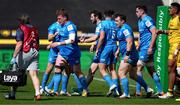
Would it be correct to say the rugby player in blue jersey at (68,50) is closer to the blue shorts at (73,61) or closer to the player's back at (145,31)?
the blue shorts at (73,61)

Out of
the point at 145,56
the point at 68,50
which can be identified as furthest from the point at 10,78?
the point at 145,56

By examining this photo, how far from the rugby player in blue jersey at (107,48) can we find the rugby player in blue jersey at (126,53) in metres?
0.30

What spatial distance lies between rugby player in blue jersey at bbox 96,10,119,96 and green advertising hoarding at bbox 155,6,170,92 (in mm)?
1067

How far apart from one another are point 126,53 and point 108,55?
0.94m

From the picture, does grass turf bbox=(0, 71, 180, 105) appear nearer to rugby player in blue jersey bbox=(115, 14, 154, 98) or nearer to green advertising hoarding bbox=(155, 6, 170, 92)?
rugby player in blue jersey bbox=(115, 14, 154, 98)

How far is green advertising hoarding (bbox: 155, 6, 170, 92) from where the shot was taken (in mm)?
17547

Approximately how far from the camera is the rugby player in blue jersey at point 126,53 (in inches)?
651

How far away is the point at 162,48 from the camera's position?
17.8 m

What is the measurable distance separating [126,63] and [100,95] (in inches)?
57.6

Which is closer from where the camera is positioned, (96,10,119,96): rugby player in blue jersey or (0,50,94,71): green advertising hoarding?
(96,10,119,96): rugby player in blue jersey

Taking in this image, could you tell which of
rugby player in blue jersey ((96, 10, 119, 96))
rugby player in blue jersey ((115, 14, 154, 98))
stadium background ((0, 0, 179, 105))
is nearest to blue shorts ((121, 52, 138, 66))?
rugby player in blue jersey ((115, 14, 154, 98))

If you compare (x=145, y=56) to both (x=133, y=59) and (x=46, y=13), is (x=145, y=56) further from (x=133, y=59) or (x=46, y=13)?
(x=46, y=13)

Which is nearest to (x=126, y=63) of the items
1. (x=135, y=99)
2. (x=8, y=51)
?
(x=135, y=99)

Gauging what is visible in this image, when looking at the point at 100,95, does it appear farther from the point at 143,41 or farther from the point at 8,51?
the point at 8,51
